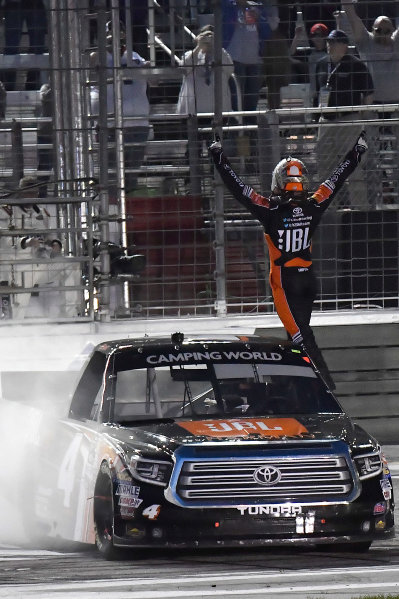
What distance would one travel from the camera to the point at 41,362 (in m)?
11.8

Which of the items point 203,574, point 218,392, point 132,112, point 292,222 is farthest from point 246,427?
point 132,112

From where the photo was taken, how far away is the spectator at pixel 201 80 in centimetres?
1252

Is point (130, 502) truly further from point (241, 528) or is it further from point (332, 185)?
point (332, 185)

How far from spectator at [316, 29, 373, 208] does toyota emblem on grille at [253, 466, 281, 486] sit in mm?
5925

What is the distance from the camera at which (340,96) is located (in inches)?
510

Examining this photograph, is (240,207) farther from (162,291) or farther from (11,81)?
(11,81)

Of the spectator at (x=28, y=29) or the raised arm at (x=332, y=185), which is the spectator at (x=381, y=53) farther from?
the spectator at (x=28, y=29)

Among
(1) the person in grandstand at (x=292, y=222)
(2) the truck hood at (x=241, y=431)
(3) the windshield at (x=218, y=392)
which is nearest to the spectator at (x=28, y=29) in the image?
(1) the person in grandstand at (x=292, y=222)

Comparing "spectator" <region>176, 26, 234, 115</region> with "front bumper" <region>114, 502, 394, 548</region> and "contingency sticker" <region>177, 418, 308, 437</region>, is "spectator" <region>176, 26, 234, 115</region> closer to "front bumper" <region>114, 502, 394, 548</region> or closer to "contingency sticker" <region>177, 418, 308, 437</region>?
"contingency sticker" <region>177, 418, 308, 437</region>

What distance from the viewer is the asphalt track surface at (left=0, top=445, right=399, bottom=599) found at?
19.8ft

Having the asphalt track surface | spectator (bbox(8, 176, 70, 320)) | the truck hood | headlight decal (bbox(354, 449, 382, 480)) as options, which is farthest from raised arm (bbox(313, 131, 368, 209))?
headlight decal (bbox(354, 449, 382, 480))

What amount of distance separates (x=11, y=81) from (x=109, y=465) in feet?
19.9

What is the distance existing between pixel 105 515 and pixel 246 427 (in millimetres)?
882

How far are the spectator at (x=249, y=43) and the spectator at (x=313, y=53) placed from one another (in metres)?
0.31
